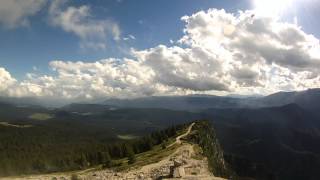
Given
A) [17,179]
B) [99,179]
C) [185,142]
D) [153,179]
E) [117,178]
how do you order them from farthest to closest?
[185,142] → [17,179] → [99,179] → [117,178] → [153,179]

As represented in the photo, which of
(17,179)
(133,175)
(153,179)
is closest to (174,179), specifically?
(153,179)

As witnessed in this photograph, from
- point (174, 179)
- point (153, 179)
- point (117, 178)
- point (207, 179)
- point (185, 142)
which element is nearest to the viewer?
point (207, 179)

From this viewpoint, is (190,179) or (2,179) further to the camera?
(2,179)

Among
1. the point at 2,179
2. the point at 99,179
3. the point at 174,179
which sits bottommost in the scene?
the point at 2,179

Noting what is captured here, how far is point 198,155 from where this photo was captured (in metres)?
151

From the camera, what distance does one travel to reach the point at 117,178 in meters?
105

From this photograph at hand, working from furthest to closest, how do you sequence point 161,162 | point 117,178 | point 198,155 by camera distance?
point 198,155
point 161,162
point 117,178

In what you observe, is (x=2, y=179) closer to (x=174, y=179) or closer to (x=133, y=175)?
(x=133, y=175)

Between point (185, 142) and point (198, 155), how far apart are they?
121 feet

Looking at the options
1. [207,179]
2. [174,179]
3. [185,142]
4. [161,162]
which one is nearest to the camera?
[207,179]

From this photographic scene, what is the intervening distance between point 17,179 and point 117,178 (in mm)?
80884

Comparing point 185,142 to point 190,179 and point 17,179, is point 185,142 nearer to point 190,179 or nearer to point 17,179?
point 17,179

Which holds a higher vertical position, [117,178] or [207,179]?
[207,179]

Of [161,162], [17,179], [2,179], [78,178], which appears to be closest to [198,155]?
[161,162]
